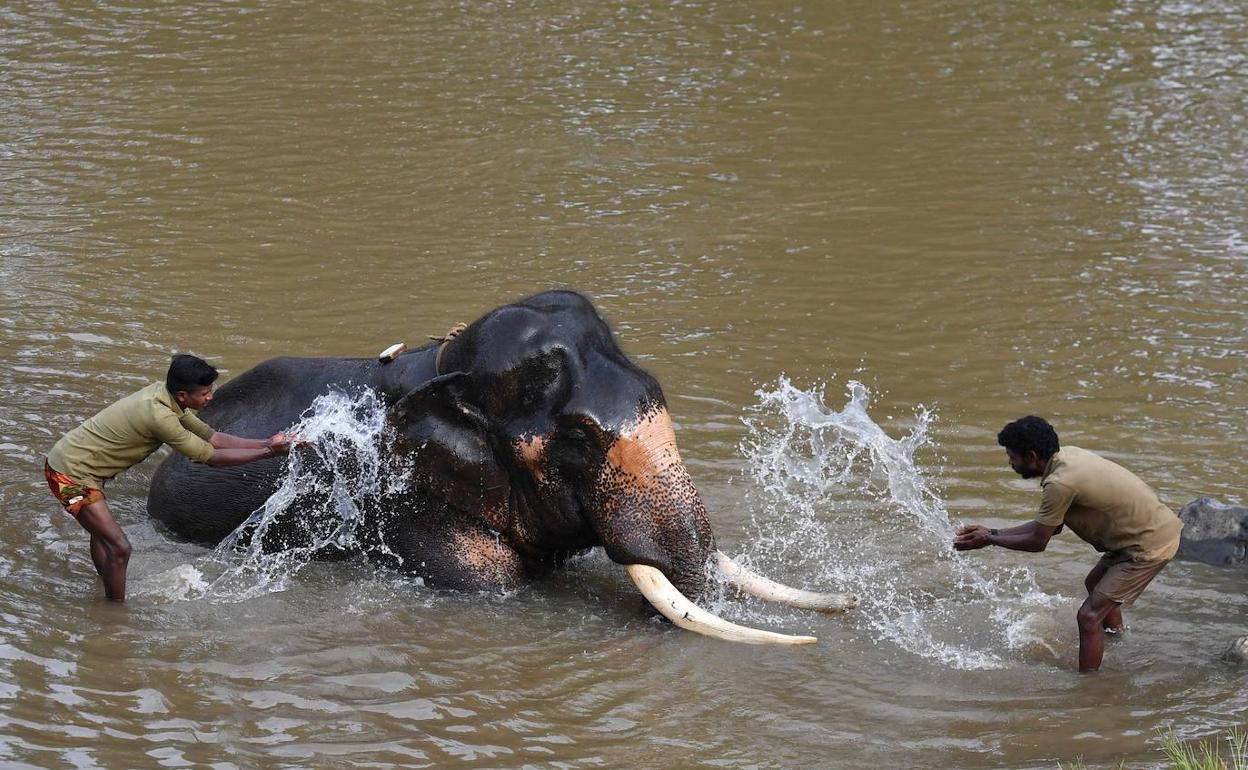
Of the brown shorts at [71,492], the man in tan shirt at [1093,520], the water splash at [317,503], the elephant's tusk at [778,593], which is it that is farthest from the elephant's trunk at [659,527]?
the brown shorts at [71,492]

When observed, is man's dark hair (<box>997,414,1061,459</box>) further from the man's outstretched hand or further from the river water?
the man's outstretched hand

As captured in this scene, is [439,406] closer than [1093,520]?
No

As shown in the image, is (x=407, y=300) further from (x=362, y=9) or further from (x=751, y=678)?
(x=362, y=9)

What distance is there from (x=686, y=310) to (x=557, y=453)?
4.66 m

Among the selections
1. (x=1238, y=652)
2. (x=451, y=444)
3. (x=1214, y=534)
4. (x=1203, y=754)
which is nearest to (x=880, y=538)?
(x=1214, y=534)

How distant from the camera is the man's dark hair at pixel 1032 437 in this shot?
6809 mm

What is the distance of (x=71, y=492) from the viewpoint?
7492 mm

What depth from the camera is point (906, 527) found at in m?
8.62

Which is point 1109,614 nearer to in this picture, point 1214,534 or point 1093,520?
point 1093,520

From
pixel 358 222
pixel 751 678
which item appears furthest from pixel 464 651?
pixel 358 222

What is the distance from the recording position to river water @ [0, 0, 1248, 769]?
6.68 meters

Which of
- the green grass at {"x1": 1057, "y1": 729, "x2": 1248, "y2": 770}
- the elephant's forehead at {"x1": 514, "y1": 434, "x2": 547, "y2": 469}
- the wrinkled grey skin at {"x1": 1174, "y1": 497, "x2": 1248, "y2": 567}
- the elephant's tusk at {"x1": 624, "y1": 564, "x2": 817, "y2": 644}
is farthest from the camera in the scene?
the wrinkled grey skin at {"x1": 1174, "y1": 497, "x2": 1248, "y2": 567}

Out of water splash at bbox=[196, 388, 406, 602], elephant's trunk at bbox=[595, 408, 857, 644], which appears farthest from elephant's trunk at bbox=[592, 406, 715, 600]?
water splash at bbox=[196, 388, 406, 602]

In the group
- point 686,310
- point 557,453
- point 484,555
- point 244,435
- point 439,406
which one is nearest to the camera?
point 557,453
